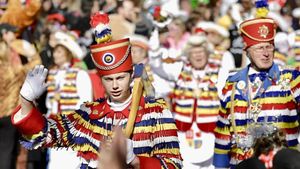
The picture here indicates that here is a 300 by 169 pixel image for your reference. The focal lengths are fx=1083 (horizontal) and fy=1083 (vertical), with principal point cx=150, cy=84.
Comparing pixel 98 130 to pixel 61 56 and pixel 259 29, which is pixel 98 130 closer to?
A: pixel 259 29

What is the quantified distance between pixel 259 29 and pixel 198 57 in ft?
11.2

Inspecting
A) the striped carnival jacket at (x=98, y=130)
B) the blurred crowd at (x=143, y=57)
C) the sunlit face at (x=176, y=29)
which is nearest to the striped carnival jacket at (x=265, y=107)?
the blurred crowd at (x=143, y=57)

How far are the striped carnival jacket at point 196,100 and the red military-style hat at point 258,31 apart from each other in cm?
281

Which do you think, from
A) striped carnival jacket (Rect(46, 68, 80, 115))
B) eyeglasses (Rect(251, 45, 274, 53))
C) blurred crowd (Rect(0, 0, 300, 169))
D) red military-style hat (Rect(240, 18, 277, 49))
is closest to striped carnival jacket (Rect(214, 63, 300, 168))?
eyeglasses (Rect(251, 45, 274, 53))

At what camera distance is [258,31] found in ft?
33.9

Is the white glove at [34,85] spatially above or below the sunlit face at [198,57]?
below

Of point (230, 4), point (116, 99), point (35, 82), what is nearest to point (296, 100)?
point (116, 99)

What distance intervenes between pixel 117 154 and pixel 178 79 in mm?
9002

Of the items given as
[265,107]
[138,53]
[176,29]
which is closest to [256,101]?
[265,107]

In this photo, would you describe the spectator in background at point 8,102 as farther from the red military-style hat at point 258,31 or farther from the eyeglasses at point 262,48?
the eyeglasses at point 262,48

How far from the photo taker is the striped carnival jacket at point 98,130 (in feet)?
25.0

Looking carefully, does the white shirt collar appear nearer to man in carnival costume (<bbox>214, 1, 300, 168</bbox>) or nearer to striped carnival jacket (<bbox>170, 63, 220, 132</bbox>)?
man in carnival costume (<bbox>214, 1, 300, 168</bbox>)

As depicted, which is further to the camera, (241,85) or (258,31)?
(258,31)

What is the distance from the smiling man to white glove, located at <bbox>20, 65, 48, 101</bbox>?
271cm
